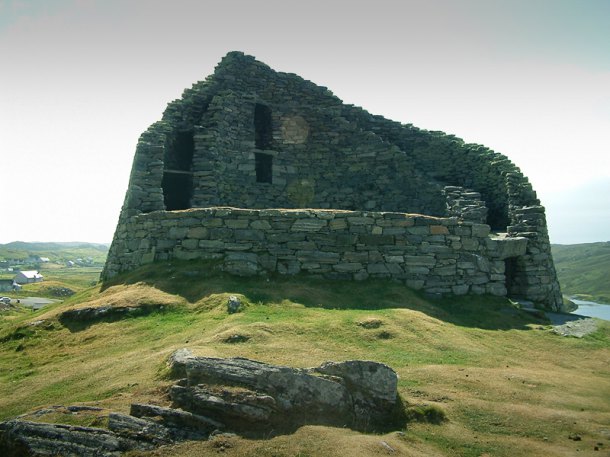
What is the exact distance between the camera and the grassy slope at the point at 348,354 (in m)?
6.39

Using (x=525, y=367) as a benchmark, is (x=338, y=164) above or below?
above

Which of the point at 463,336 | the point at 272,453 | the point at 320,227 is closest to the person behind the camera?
the point at 272,453

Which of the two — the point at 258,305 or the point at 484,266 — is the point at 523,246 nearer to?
the point at 484,266

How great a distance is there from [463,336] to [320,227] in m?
5.25

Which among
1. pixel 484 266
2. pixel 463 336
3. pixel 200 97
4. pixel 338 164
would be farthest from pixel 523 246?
pixel 200 97

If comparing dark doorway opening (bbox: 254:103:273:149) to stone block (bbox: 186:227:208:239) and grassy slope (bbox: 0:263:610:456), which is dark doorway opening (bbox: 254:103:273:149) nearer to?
stone block (bbox: 186:227:208:239)

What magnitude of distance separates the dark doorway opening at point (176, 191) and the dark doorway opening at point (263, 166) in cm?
331

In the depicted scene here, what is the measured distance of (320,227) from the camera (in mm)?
14203

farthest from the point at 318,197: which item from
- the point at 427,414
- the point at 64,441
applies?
the point at 64,441

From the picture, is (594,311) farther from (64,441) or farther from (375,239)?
(64,441)

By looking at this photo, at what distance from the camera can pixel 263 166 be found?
71.7ft

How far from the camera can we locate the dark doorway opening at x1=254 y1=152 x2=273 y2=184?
70.9 ft

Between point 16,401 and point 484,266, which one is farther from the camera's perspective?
point 484,266

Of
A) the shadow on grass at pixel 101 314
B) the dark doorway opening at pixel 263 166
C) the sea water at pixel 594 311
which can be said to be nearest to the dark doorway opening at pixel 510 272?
the dark doorway opening at pixel 263 166
